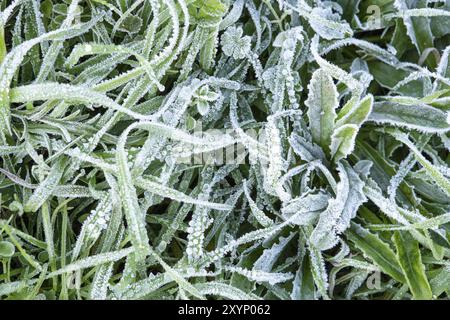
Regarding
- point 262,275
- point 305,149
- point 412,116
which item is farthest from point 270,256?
point 412,116

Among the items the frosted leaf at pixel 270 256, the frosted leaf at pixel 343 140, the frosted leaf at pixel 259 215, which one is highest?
the frosted leaf at pixel 343 140

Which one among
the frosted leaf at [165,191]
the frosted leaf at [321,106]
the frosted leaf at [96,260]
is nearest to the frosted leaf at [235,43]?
the frosted leaf at [321,106]

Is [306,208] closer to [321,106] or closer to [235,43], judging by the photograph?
[321,106]

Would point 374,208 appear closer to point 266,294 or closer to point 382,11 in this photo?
point 266,294

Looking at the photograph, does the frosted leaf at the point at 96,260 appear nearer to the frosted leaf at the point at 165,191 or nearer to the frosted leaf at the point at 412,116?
the frosted leaf at the point at 165,191

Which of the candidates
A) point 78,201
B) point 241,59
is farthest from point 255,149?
point 78,201

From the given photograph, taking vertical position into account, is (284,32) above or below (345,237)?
above

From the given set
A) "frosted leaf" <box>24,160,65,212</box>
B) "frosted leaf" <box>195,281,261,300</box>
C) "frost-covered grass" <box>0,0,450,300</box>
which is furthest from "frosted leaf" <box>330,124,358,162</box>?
"frosted leaf" <box>24,160,65,212</box>
